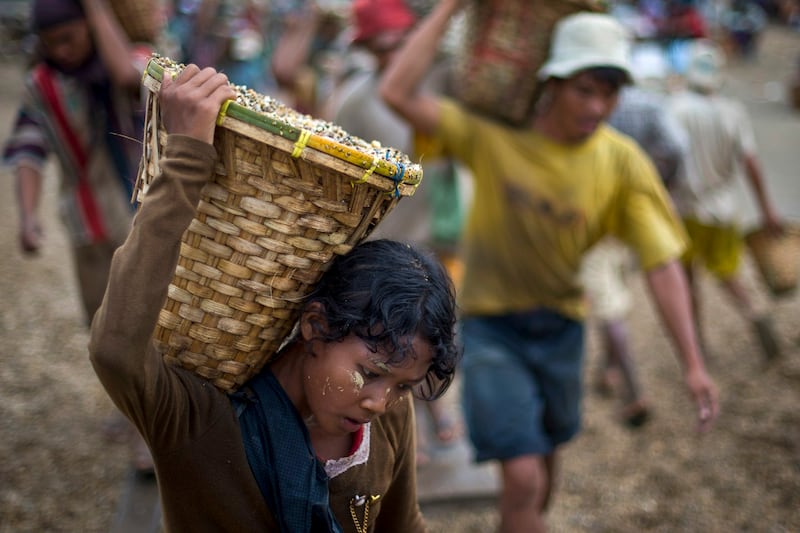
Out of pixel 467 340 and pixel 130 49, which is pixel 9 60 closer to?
pixel 130 49

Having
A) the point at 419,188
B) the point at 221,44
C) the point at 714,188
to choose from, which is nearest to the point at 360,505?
the point at 419,188

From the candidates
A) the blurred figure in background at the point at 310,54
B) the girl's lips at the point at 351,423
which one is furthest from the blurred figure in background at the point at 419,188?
the girl's lips at the point at 351,423

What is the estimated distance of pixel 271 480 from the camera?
1.65 meters

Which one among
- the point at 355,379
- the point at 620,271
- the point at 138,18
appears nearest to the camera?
the point at 355,379

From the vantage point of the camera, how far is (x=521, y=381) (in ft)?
9.78

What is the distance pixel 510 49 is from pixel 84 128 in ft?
6.12

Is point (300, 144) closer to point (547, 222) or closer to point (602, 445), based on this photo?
point (547, 222)

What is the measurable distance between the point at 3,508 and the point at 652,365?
4111mm

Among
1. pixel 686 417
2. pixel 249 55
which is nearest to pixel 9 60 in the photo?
pixel 249 55

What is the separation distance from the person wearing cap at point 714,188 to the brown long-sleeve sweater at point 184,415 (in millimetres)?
4188

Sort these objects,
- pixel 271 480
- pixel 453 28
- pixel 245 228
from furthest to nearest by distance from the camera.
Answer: pixel 453 28, pixel 271 480, pixel 245 228

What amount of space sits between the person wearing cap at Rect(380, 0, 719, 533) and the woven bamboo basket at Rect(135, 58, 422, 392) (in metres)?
1.45

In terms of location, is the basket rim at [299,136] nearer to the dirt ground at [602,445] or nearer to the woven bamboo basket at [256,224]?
the woven bamboo basket at [256,224]

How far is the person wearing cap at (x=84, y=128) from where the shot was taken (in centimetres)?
341
